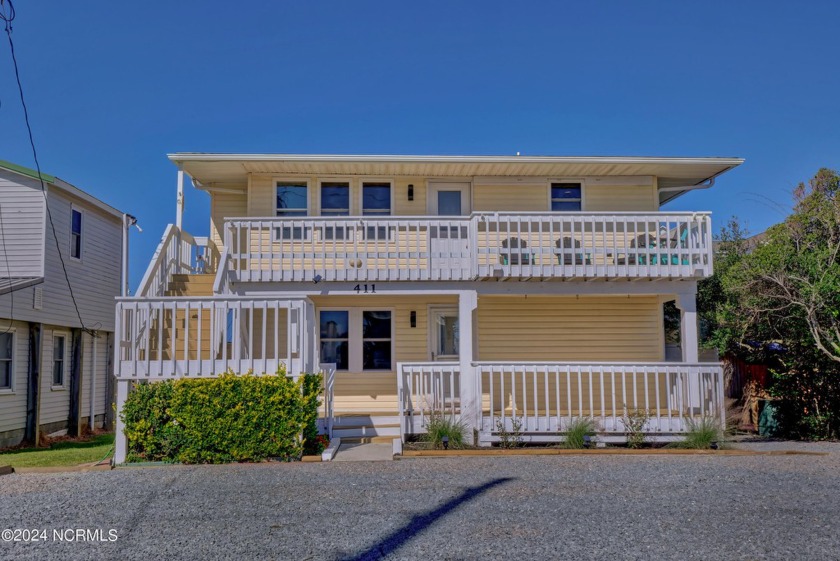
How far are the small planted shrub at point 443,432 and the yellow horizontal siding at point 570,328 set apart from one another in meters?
3.81

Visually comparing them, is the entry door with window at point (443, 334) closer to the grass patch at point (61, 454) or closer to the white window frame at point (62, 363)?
the grass patch at point (61, 454)

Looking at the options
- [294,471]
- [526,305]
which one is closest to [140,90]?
[526,305]

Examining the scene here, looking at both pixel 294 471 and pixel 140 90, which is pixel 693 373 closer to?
pixel 294 471

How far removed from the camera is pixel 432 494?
7.23 metres

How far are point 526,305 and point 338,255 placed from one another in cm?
448

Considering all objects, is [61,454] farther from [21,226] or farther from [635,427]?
[635,427]

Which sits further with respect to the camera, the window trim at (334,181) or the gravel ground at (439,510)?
the window trim at (334,181)

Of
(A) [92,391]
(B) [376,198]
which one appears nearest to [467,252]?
(B) [376,198]

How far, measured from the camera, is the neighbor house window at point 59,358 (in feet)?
56.4

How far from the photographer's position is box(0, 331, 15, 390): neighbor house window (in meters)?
14.8

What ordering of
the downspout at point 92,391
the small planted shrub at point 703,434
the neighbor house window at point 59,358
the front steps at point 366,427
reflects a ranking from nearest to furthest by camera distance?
the small planted shrub at point 703,434 < the front steps at point 366,427 < the neighbor house window at point 59,358 < the downspout at point 92,391

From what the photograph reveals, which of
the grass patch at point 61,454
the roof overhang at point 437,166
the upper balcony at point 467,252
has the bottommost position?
the grass patch at point 61,454

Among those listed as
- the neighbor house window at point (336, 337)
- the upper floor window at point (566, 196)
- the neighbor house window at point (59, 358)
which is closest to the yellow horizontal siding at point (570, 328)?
the upper floor window at point (566, 196)

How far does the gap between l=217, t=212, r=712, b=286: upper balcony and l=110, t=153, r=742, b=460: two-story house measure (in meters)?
0.04
